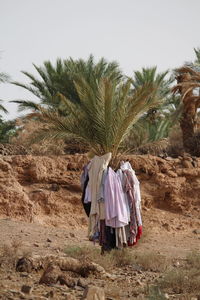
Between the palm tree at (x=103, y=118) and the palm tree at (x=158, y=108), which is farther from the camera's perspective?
the palm tree at (x=158, y=108)

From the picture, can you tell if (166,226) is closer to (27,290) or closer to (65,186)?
(65,186)

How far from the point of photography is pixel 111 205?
1050cm

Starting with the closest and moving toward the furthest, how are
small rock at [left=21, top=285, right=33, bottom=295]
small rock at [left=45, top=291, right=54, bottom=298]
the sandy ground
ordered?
1. small rock at [left=21, top=285, right=33, bottom=295]
2. small rock at [left=45, top=291, right=54, bottom=298]
3. the sandy ground

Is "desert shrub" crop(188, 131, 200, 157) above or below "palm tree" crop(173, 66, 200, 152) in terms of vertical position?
below

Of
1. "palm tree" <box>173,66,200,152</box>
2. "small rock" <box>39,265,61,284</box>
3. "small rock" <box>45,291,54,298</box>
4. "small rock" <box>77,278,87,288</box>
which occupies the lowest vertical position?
"small rock" <box>77,278,87,288</box>

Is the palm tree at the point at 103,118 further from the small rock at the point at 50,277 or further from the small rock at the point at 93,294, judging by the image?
the small rock at the point at 93,294

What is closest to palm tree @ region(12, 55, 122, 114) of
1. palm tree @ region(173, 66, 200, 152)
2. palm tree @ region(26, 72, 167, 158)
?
palm tree @ region(173, 66, 200, 152)

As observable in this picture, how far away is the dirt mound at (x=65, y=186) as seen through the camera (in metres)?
14.2

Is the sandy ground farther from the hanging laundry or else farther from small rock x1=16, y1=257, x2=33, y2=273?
the hanging laundry

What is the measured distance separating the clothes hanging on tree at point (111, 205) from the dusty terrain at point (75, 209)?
601 mm

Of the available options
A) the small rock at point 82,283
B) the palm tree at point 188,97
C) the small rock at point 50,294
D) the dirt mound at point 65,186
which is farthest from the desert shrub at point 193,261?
the palm tree at point 188,97

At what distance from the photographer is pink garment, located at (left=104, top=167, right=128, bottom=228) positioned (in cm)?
1045

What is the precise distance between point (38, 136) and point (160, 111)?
41.8 feet

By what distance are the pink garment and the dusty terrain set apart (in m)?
0.87
